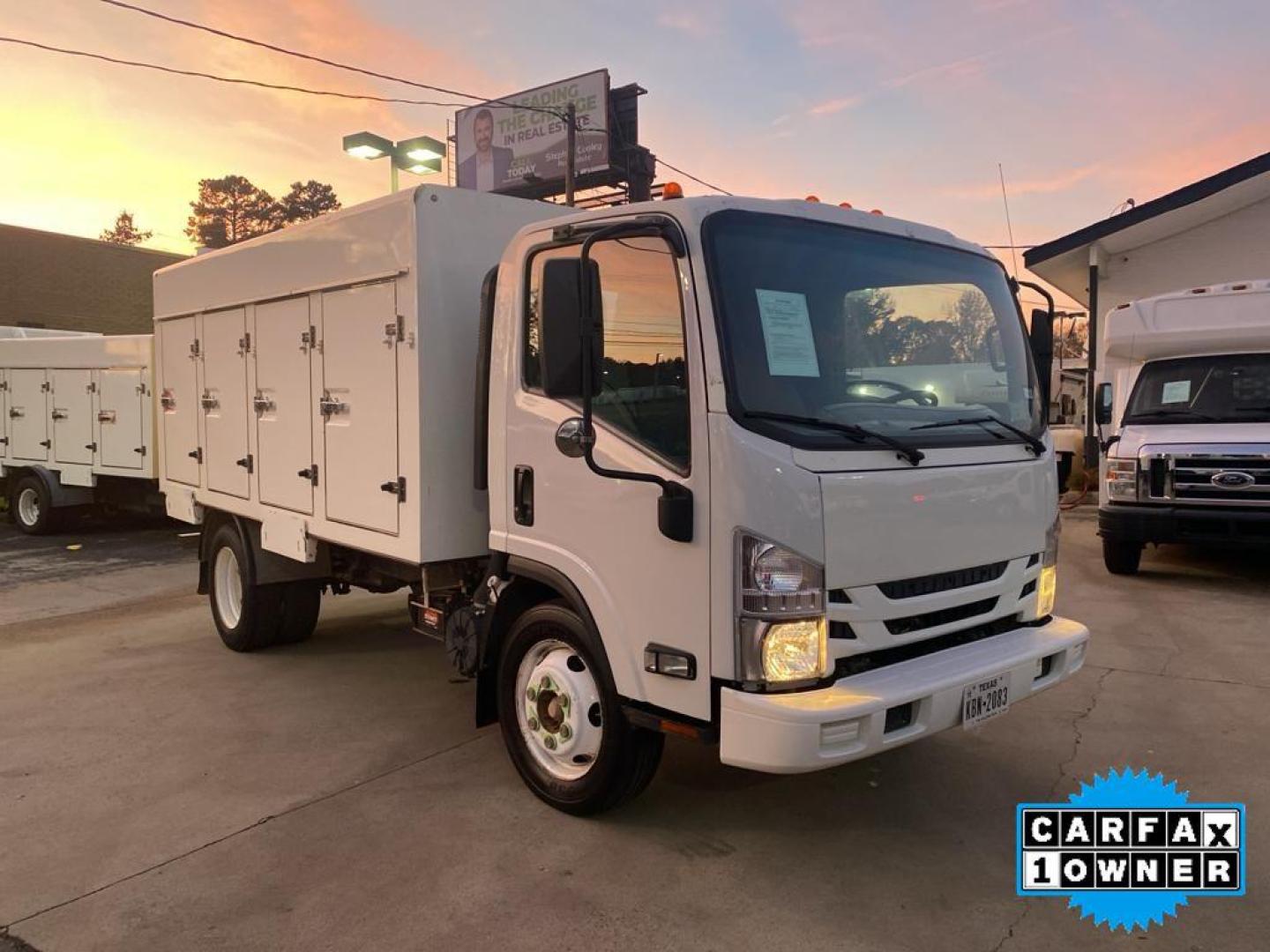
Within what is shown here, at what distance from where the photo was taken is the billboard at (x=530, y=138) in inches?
1107

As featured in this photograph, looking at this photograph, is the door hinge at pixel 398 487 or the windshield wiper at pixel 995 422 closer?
the windshield wiper at pixel 995 422

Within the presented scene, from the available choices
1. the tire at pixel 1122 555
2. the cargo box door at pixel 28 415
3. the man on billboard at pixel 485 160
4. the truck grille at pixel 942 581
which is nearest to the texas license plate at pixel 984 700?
the truck grille at pixel 942 581

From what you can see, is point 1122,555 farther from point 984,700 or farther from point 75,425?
point 75,425

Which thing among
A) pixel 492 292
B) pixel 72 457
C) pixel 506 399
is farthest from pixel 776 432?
pixel 72 457

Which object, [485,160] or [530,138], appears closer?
[530,138]

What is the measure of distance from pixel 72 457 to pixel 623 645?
11.5 metres

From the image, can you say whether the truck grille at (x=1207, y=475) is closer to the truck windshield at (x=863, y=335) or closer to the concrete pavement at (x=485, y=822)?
the concrete pavement at (x=485, y=822)

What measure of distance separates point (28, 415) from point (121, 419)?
2.38m

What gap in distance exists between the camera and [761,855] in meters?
3.66

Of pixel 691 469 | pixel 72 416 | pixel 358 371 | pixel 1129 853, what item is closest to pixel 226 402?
pixel 358 371

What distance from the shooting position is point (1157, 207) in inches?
555

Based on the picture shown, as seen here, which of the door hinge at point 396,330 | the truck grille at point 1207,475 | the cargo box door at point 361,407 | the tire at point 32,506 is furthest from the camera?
the tire at point 32,506

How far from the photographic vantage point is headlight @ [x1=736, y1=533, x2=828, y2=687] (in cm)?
311

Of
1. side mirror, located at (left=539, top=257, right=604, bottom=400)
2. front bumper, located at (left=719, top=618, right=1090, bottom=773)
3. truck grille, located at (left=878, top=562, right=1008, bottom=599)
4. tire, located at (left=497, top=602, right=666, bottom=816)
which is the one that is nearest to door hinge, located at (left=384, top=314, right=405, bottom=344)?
side mirror, located at (left=539, top=257, right=604, bottom=400)
